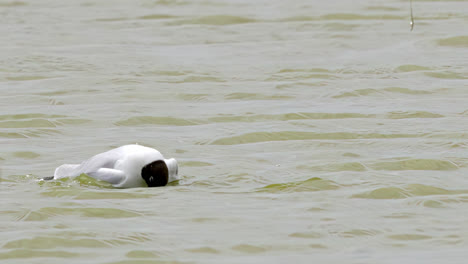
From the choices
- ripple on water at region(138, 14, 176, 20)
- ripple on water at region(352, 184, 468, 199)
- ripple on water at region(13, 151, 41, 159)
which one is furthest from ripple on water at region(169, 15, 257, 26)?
ripple on water at region(352, 184, 468, 199)

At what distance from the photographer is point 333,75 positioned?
33.1 feet

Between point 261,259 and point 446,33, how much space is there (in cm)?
732

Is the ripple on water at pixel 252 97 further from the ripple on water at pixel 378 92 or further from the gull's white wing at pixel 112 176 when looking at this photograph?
the gull's white wing at pixel 112 176

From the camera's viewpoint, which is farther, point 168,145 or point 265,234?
point 168,145

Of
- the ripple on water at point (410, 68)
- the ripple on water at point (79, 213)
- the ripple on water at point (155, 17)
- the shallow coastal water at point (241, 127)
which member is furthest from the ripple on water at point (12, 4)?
the ripple on water at point (79, 213)

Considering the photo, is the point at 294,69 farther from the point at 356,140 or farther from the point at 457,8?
the point at 457,8

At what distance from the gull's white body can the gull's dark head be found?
0.02 metres

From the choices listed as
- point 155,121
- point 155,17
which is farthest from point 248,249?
point 155,17

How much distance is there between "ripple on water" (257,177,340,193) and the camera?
21.0 feet

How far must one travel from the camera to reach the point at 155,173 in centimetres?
639

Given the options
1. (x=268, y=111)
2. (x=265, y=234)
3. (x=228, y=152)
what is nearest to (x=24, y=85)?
(x=268, y=111)

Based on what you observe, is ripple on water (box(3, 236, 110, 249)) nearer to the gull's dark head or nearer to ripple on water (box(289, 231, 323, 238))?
ripple on water (box(289, 231, 323, 238))

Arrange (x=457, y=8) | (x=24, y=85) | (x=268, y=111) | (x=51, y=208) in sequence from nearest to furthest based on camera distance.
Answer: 1. (x=51, y=208)
2. (x=268, y=111)
3. (x=24, y=85)
4. (x=457, y=8)

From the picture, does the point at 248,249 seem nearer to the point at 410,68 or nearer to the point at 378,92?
the point at 378,92
